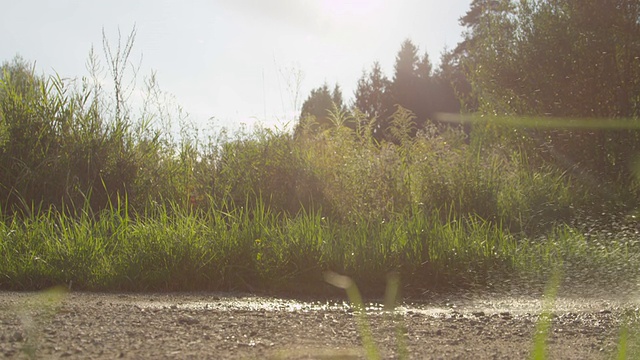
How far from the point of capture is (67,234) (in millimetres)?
3971

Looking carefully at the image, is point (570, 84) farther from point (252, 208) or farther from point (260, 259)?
point (260, 259)

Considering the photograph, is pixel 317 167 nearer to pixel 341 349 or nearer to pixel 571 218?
pixel 571 218

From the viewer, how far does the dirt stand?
7.02 ft

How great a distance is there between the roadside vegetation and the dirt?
15.3 inches

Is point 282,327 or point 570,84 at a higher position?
point 570,84

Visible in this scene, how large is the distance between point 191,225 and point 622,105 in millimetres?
5543

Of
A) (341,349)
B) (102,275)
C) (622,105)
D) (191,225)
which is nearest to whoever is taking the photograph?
(341,349)

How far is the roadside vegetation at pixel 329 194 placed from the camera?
3775mm

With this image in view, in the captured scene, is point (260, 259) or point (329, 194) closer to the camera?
point (260, 259)

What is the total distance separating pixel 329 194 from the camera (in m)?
5.53

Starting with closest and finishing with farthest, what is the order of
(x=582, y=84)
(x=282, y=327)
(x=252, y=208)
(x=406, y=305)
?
(x=282, y=327)
(x=406, y=305)
(x=252, y=208)
(x=582, y=84)

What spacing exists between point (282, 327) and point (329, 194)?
9.92 ft

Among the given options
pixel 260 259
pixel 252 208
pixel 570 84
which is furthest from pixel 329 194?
pixel 570 84

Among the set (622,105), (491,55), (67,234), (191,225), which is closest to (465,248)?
(191,225)
